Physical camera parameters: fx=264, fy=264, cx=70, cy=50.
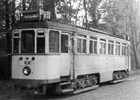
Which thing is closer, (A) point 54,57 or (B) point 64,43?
(A) point 54,57

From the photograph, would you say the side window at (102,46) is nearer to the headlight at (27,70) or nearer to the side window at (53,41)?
the side window at (53,41)

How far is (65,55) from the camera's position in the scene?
11.5 metres

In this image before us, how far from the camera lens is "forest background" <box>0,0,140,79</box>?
15.7 m

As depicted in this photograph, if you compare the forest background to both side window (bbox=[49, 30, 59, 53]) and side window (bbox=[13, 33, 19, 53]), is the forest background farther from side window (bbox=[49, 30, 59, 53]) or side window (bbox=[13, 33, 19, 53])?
side window (bbox=[49, 30, 59, 53])

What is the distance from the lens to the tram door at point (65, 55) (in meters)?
11.3

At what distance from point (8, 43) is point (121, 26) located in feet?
50.8

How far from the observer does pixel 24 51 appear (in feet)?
35.4

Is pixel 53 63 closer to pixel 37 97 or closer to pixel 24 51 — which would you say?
pixel 24 51

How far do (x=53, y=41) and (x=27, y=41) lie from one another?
1066mm

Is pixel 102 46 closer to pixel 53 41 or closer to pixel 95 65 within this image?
pixel 95 65

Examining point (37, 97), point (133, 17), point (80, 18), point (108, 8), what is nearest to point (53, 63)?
point (37, 97)

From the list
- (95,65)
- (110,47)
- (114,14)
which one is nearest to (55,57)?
(95,65)

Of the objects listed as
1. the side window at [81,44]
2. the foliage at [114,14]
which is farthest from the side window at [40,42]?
the foliage at [114,14]

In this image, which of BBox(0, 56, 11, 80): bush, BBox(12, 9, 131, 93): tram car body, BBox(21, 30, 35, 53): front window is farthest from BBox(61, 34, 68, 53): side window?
BBox(0, 56, 11, 80): bush
